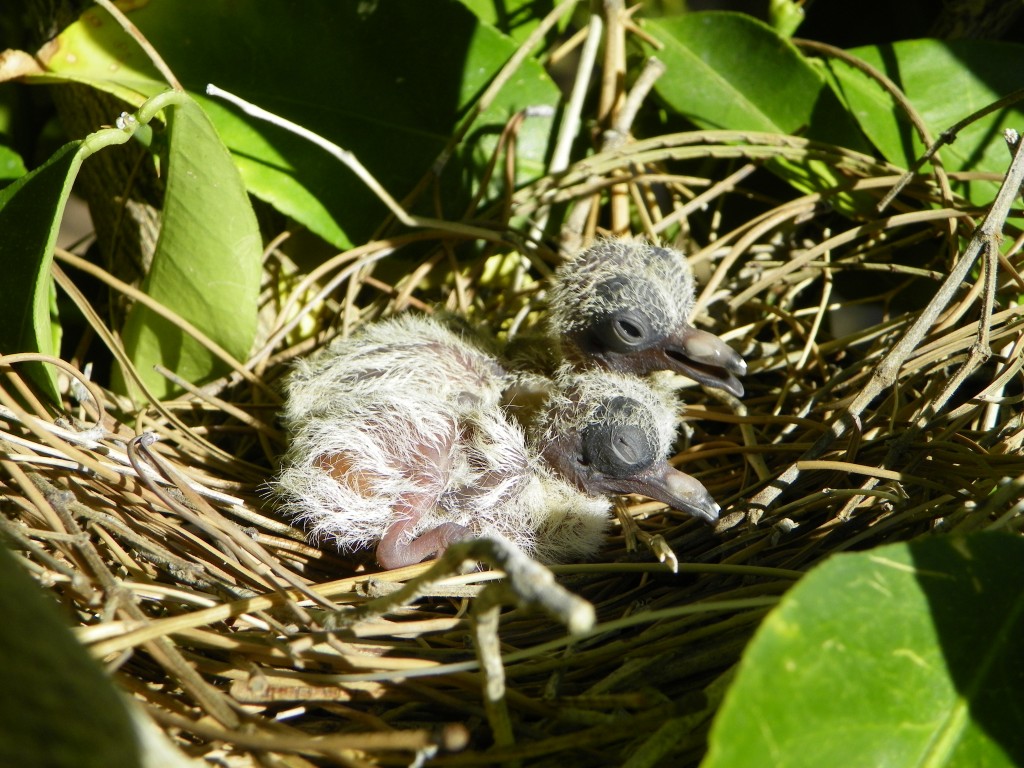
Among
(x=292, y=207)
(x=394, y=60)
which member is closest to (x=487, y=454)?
(x=292, y=207)

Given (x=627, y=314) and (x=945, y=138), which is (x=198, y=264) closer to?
(x=627, y=314)

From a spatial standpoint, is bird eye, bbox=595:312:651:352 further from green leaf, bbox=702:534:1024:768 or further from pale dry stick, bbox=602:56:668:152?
green leaf, bbox=702:534:1024:768

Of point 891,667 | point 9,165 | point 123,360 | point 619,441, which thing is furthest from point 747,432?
point 9,165

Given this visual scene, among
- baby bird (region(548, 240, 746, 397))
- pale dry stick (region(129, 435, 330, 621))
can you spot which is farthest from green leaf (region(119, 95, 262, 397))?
baby bird (region(548, 240, 746, 397))

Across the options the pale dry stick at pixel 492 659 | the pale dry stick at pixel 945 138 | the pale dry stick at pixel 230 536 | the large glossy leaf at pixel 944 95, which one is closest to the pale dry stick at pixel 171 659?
the pale dry stick at pixel 230 536

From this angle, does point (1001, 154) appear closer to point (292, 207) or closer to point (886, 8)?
point (886, 8)

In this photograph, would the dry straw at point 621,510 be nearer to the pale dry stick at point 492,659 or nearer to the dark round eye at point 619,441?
the pale dry stick at point 492,659
